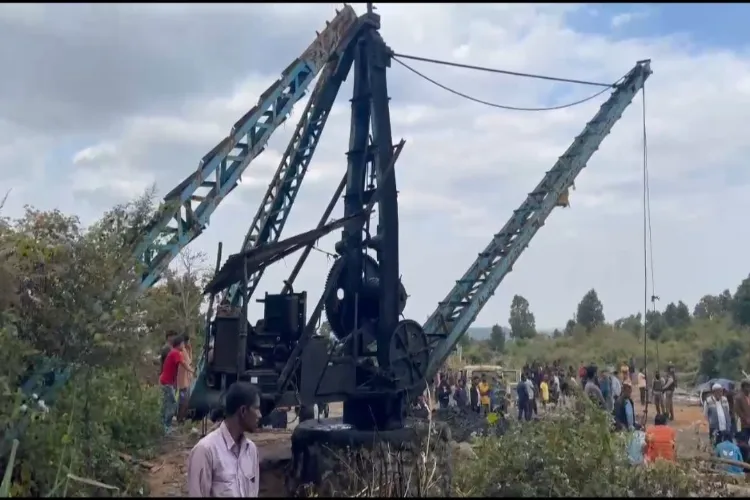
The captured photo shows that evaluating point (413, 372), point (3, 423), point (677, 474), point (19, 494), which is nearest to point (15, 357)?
point (3, 423)

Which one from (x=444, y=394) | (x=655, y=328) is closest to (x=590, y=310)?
(x=655, y=328)

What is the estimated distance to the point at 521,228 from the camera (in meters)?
15.0

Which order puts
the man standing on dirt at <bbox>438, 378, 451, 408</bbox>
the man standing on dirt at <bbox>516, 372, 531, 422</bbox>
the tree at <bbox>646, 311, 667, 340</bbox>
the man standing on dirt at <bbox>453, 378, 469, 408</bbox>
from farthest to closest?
the tree at <bbox>646, 311, 667, 340</bbox>
the man standing on dirt at <bbox>438, 378, 451, 408</bbox>
the man standing on dirt at <bbox>453, 378, 469, 408</bbox>
the man standing on dirt at <bbox>516, 372, 531, 422</bbox>

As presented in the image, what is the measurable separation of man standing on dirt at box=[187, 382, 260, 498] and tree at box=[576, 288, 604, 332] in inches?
2598

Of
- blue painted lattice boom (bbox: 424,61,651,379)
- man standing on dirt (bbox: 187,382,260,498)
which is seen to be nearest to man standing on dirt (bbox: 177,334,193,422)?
blue painted lattice boom (bbox: 424,61,651,379)

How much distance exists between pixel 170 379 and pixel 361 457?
4.05 m

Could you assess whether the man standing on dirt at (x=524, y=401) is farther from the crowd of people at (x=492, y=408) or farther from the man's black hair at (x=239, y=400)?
Answer: the man's black hair at (x=239, y=400)

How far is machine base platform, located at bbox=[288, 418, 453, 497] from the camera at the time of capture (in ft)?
22.7

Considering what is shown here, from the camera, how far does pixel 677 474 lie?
6.95m

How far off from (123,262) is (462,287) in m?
6.87

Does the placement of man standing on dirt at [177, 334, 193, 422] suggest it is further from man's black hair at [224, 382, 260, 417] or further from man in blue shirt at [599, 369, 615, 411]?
man in blue shirt at [599, 369, 615, 411]

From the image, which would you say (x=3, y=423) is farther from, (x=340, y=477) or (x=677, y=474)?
(x=677, y=474)

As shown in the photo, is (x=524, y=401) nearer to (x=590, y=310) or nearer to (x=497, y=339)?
(x=497, y=339)

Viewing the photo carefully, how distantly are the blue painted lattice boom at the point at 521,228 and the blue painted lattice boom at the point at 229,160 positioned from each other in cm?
401
